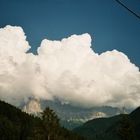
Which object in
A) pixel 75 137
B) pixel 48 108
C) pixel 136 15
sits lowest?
pixel 136 15

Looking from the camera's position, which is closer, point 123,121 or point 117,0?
point 117,0

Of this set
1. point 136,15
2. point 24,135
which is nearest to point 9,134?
point 24,135

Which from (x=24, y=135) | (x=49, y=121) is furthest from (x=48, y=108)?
(x=24, y=135)

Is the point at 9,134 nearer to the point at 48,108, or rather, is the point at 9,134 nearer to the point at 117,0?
the point at 48,108

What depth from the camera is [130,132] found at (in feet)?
290

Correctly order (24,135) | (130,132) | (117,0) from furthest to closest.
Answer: (24,135), (130,132), (117,0)

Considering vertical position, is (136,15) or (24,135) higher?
(24,135)

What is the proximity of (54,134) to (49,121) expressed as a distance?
138 inches

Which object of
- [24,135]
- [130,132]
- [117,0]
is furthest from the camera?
[24,135]

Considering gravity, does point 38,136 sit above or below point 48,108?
below

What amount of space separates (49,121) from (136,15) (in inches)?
3376

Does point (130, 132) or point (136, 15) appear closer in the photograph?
point (136, 15)

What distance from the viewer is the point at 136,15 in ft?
29.1

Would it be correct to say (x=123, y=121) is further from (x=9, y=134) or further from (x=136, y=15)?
(x=9, y=134)
